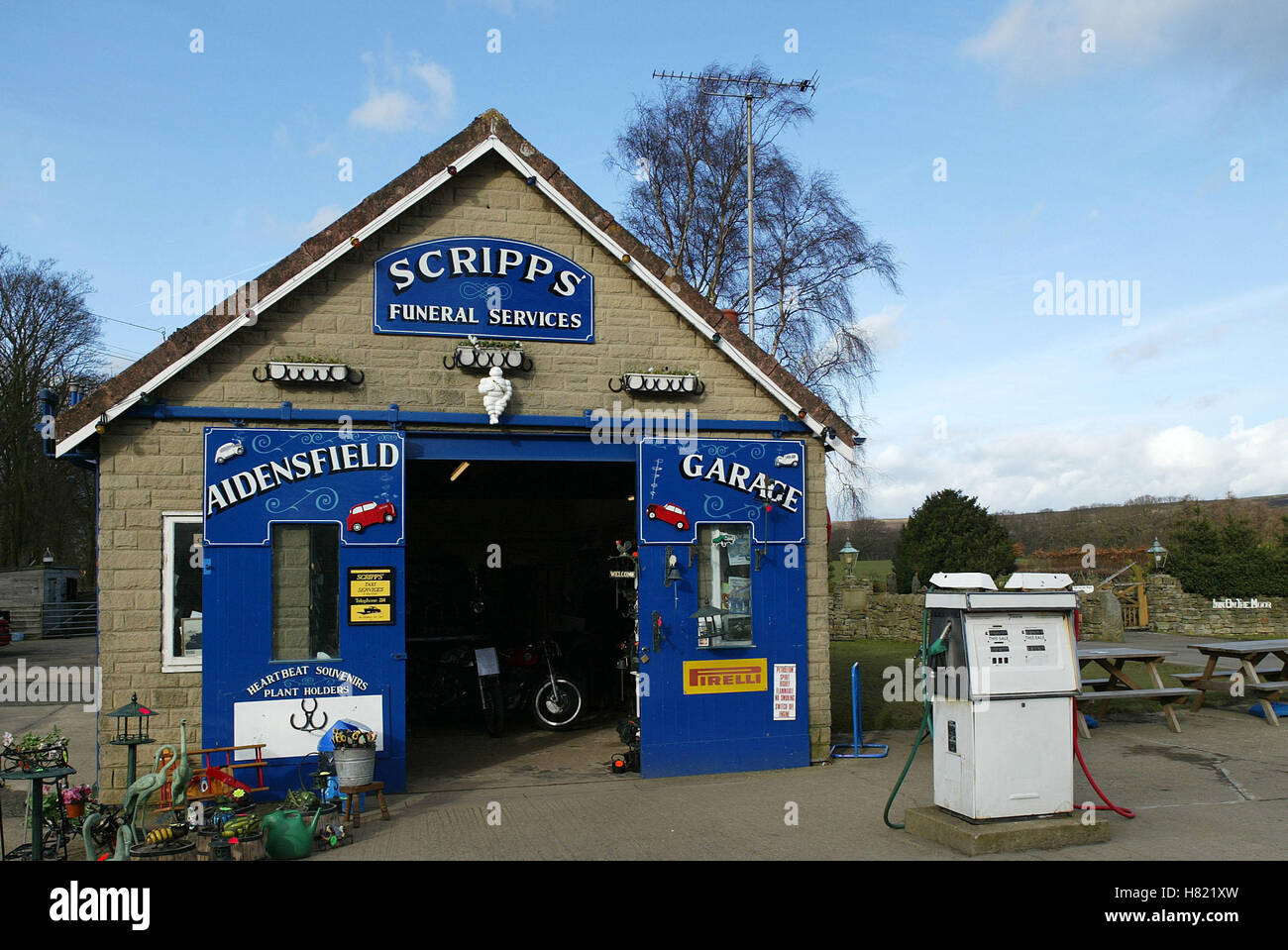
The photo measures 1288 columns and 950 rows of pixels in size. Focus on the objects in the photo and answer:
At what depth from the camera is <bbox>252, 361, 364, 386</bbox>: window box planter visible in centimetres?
952

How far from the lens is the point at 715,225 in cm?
2700

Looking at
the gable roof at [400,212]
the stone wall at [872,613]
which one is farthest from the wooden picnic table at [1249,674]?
the stone wall at [872,613]

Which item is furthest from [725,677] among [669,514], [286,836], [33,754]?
[33,754]

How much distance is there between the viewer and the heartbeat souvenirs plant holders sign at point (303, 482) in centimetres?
932

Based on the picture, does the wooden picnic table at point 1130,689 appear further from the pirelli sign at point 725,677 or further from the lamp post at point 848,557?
the lamp post at point 848,557

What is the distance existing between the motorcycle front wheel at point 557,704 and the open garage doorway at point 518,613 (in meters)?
0.02

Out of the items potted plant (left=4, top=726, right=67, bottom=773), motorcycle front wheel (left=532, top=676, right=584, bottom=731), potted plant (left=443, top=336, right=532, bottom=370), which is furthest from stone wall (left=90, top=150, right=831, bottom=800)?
motorcycle front wheel (left=532, top=676, right=584, bottom=731)

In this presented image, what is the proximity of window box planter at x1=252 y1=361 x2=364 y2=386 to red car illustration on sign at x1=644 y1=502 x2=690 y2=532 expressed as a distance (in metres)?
3.16

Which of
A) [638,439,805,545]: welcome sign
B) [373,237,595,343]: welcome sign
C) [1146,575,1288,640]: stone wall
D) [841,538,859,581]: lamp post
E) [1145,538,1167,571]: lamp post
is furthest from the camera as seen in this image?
[841,538,859,581]: lamp post

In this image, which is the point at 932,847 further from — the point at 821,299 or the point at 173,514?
the point at 821,299

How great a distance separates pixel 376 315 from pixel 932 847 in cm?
659

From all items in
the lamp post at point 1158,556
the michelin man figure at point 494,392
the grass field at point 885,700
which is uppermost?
the michelin man figure at point 494,392

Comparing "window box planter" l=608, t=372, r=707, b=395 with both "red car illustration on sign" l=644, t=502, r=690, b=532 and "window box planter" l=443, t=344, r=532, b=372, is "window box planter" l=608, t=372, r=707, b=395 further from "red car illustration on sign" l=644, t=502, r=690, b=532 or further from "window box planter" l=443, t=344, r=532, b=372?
"red car illustration on sign" l=644, t=502, r=690, b=532
